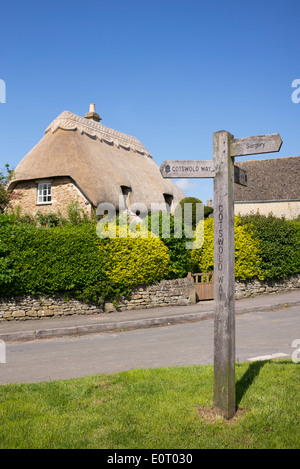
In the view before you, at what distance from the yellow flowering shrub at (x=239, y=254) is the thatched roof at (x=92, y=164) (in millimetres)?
7179

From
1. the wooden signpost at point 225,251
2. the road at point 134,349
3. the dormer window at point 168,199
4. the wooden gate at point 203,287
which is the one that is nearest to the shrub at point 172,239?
the wooden gate at point 203,287

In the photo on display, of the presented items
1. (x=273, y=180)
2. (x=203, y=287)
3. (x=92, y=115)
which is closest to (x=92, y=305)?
(x=203, y=287)

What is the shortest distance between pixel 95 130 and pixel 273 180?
1578cm

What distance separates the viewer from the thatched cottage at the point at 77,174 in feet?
71.3

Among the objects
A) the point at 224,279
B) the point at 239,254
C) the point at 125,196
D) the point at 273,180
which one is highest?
the point at 273,180

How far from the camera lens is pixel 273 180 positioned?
33.3 metres

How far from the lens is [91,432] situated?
382 centimetres

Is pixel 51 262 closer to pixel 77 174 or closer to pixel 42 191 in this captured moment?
pixel 77 174

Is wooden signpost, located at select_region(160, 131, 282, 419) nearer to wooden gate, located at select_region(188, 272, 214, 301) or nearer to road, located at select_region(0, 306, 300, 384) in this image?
road, located at select_region(0, 306, 300, 384)

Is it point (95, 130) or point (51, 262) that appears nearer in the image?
point (51, 262)

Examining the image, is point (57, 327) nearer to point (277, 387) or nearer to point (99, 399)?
point (99, 399)

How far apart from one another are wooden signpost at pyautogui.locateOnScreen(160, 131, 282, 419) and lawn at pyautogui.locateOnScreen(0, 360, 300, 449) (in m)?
0.36

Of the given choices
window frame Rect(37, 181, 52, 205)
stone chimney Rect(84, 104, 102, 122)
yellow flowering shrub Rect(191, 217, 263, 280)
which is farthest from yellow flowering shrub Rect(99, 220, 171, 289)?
stone chimney Rect(84, 104, 102, 122)
